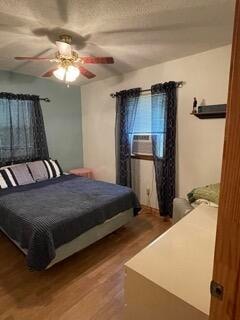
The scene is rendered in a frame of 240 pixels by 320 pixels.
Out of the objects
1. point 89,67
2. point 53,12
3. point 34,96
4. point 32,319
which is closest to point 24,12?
point 53,12

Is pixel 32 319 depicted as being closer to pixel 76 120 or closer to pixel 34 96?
pixel 34 96

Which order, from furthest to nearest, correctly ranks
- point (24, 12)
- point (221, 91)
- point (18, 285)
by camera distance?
point (221, 91) → point (18, 285) → point (24, 12)

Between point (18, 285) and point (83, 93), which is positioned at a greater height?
point (83, 93)

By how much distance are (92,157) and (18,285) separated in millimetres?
2875

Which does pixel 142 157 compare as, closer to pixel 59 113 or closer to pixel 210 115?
pixel 210 115

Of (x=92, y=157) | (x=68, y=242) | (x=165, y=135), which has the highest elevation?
(x=165, y=135)

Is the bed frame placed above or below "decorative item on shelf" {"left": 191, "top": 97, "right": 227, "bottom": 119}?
below

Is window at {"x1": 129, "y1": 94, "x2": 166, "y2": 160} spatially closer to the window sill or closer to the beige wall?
the window sill

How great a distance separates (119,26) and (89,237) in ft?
7.23

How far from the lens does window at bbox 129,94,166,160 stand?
3125 millimetres

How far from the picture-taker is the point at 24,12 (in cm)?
→ 170

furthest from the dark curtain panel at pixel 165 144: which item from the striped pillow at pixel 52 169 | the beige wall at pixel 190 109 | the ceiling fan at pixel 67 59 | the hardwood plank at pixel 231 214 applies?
the hardwood plank at pixel 231 214

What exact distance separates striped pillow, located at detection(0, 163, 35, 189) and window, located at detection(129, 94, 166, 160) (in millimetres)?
1824

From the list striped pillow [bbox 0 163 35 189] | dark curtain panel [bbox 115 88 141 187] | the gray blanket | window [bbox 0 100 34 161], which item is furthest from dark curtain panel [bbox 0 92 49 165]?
dark curtain panel [bbox 115 88 141 187]
